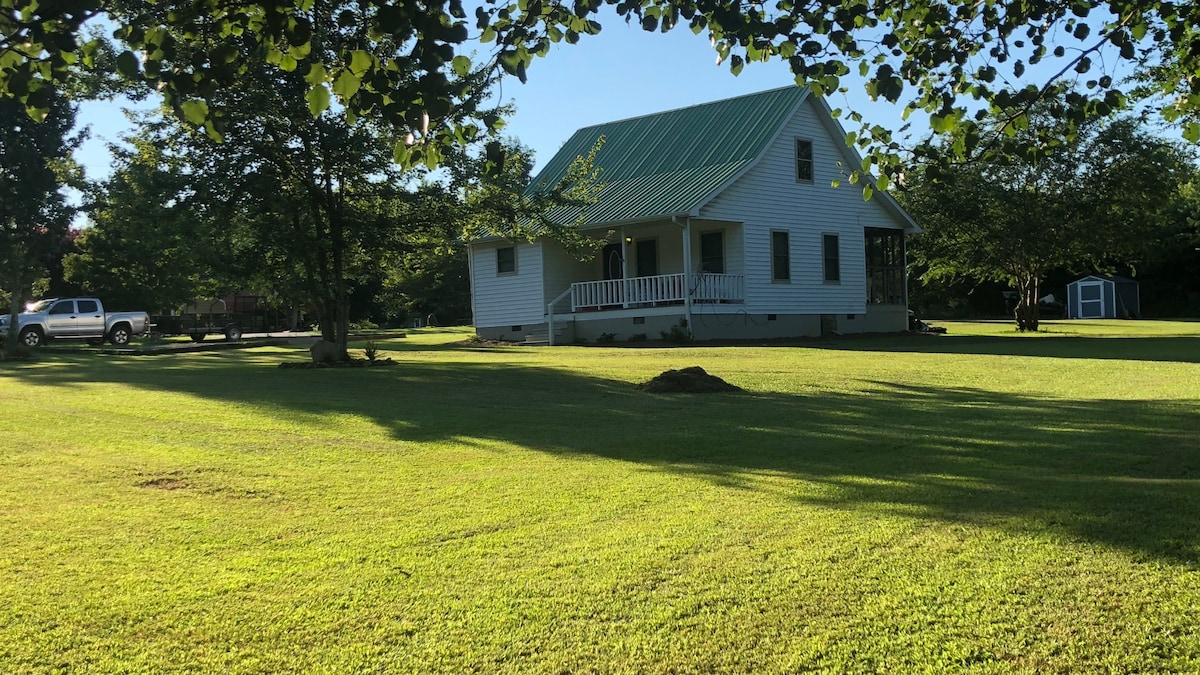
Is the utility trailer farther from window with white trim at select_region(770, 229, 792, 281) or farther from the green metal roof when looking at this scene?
window with white trim at select_region(770, 229, 792, 281)

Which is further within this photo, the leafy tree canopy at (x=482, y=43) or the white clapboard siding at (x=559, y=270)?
the white clapboard siding at (x=559, y=270)

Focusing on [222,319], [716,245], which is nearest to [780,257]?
[716,245]

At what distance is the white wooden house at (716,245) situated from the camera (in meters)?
24.4

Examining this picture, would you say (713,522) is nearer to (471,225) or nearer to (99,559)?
(99,559)

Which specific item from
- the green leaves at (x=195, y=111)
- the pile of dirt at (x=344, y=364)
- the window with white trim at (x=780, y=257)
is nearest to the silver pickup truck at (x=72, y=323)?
the pile of dirt at (x=344, y=364)

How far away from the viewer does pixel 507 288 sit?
2783cm

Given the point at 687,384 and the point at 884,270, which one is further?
the point at 884,270

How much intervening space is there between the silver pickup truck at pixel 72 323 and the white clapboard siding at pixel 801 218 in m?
21.4

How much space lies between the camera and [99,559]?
416 cm

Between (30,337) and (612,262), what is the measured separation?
19.0 meters

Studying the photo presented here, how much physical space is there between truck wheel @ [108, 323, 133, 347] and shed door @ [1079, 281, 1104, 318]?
46825mm

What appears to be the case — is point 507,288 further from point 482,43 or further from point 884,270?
point 482,43

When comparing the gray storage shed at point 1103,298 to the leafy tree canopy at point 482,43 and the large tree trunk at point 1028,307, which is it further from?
the leafy tree canopy at point 482,43

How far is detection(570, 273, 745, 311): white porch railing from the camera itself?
2380cm
